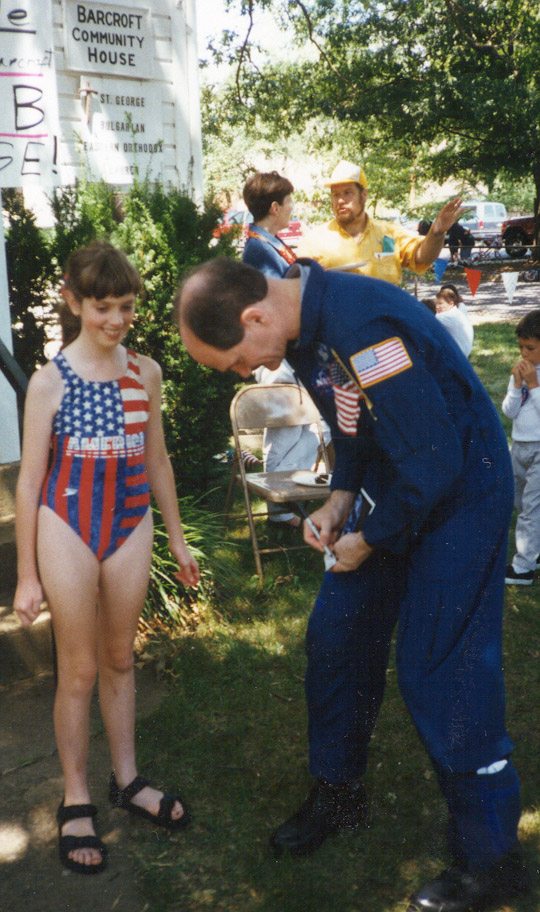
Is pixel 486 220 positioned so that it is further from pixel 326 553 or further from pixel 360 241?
pixel 326 553

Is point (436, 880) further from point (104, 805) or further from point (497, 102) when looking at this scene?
point (497, 102)

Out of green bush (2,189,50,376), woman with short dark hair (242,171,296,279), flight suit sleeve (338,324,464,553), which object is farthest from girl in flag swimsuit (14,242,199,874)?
green bush (2,189,50,376)

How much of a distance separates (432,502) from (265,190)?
348 cm

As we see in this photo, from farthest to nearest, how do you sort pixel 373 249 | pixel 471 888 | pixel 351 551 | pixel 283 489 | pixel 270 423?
pixel 270 423
pixel 373 249
pixel 283 489
pixel 471 888
pixel 351 551

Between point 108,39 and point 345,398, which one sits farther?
point 108,39

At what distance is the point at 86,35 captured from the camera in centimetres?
577

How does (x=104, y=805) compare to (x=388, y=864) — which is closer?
(x=388, y=864)

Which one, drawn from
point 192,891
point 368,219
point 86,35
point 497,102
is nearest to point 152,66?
point 86,35

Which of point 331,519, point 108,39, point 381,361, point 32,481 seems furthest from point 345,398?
point 108,39

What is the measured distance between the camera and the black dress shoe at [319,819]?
2.68 m

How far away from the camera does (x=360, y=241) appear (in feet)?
17.0

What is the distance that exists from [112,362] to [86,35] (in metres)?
4.15

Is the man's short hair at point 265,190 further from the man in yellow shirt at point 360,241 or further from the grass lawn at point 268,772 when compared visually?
the grass lawn at point 268,772

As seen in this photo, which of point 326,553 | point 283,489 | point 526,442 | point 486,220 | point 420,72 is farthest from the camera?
point 486,220
